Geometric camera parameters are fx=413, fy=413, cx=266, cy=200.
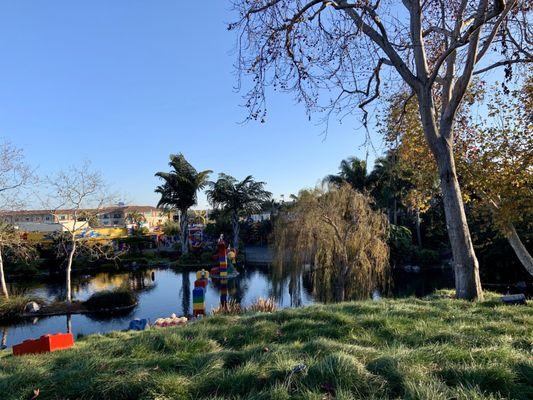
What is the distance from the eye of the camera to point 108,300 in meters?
20.1

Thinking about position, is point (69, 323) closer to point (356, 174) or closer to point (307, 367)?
point (307, 367)

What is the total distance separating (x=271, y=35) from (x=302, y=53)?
2.13ft

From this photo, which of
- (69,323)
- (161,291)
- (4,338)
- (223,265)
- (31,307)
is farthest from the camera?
(223,265)

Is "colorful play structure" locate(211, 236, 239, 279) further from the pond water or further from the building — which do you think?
the building

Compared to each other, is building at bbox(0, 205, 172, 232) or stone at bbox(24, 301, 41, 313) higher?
building at bbox(0, 205, 172, 232)

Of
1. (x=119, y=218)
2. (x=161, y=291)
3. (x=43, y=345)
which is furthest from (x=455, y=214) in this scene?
(x=119, y=218)

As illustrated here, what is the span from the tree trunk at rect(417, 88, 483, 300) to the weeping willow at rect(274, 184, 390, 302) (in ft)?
28.2

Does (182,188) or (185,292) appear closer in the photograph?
(185,292)

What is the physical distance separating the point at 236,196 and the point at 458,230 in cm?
3306

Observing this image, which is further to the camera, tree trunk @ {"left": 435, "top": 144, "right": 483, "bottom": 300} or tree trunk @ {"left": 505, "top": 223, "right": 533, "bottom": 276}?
tree trunk @ {"left": 505, "top": 223, "right": 533, "bottom": 276}

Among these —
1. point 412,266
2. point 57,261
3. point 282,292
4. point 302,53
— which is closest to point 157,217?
point 57,261

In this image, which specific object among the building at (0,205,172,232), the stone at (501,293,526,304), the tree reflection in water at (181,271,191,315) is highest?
the building at (0,205,172,232)

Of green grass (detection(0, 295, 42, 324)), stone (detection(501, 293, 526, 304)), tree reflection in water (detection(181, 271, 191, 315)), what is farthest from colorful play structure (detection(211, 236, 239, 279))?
stone (detection(501, 293, 526, 304))

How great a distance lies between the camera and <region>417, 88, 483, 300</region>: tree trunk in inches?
259
